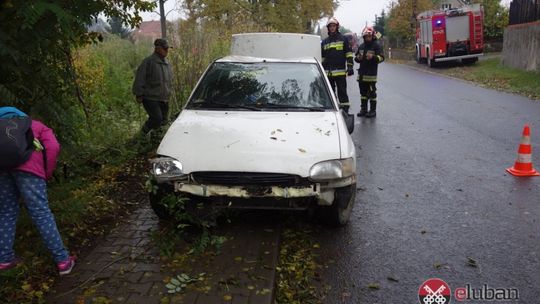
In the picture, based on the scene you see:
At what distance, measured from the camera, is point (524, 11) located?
2120 centimetres

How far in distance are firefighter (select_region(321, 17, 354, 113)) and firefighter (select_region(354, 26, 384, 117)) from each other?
497 mm

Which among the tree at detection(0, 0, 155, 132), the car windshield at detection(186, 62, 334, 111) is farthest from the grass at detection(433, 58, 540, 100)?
the tree at detection(0, 0, 155, 132)

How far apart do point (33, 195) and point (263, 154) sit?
176 cm

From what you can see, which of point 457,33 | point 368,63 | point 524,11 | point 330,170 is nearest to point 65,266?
point 330,170

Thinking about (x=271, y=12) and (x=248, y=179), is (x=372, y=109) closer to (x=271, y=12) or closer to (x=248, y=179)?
(x=248, y=179)

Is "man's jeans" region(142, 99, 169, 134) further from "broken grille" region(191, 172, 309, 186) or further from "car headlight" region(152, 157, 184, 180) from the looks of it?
"broken grille" region(191, 172, 309, 186)

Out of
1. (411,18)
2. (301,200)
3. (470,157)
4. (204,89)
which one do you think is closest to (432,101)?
(470,157)

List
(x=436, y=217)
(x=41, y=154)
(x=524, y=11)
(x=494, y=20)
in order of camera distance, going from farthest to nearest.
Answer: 1. (x=494, y=20)
2. (x=524, y=11)
3. (x=436, y=217)
4. (x=41, y=154)

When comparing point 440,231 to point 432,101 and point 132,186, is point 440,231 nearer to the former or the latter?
point 132,186

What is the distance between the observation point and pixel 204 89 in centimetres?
557

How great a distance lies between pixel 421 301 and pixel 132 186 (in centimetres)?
370

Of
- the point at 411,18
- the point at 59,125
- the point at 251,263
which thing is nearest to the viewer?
the point at 251,263

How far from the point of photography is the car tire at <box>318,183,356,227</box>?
4.34 metres

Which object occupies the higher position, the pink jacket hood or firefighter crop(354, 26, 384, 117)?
firefighter crop(354, 26, 384, 117)
